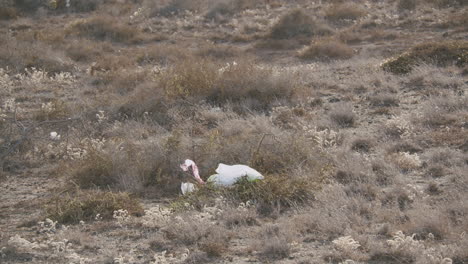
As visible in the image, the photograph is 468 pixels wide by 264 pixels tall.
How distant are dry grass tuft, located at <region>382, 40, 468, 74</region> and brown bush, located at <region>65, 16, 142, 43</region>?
8.57m

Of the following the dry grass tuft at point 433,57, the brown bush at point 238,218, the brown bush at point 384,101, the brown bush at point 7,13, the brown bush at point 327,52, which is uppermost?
the brown bush at point 7,13

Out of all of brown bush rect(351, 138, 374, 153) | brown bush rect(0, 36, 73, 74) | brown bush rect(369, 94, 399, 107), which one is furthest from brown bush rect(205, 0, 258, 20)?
brown bush rect(351, 138, 374, 153)

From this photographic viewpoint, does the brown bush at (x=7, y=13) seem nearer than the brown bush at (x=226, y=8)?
No

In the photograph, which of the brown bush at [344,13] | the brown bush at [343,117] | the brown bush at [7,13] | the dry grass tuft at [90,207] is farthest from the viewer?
the brown bush at [7,13]

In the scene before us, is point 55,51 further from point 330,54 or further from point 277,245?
point 277,245

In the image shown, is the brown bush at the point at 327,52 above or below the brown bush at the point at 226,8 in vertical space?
below

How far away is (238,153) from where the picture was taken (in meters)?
6.95

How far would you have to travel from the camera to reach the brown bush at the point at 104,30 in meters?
17.6

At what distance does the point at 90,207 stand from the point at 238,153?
6.10 feet

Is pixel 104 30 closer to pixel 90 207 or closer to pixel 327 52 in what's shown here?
pixel 327 52

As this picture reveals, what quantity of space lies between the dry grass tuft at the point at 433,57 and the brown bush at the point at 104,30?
337 inches

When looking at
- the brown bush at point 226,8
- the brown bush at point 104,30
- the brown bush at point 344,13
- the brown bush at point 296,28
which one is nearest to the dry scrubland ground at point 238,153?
the brown bush at point 296,28

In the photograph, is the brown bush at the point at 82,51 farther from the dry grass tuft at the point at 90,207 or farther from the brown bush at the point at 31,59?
the dry grass tuft at the point at 90,207

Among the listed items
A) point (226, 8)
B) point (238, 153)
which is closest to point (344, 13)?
point (226, 8)
